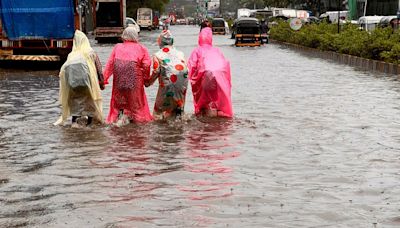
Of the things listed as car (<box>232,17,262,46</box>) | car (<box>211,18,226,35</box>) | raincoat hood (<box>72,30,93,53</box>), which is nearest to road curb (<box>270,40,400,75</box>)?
car (<box>232,17,262,46</box>)

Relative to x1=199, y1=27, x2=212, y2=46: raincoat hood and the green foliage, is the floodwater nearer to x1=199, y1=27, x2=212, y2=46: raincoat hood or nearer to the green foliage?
x1=199, y1=27, x2=212, y2=46: raincoat hood

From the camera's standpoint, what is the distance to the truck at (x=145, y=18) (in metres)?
91.9

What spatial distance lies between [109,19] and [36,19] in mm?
30044

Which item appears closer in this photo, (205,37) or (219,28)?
(205,37)

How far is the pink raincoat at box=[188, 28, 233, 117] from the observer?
43.1 feet

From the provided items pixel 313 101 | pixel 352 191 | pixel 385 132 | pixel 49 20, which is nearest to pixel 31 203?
pixel 352 191

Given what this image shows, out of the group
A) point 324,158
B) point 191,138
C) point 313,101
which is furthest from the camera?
point 313,101

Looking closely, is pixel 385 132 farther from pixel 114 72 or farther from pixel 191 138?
pixel 114 72

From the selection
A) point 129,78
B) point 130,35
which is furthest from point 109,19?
point 129,78

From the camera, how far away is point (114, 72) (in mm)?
12430

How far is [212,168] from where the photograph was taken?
29.7 feet

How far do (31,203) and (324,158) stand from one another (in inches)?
147

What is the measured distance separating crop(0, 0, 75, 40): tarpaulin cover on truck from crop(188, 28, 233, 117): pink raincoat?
12.5m

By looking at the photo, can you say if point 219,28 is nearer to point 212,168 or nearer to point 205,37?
point 205,37
